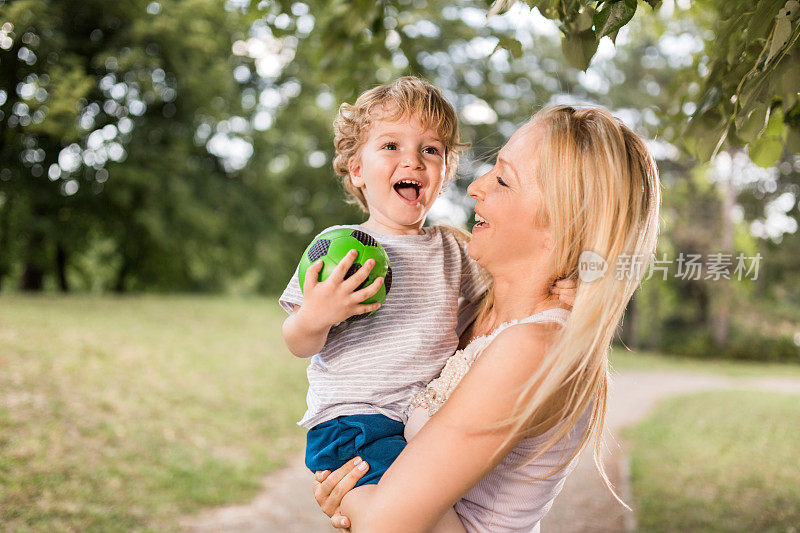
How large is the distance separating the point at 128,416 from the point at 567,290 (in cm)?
728

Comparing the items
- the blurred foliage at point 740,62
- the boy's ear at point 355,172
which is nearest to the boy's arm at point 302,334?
the boy's ear at point 355,172

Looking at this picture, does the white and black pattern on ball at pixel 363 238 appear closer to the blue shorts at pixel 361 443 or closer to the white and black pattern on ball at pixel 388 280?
the white and black pattern on ball at pixel 388 280

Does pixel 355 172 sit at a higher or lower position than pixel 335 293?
higher

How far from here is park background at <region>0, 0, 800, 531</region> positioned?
4.70m

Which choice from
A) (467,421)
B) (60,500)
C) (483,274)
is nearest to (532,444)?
(467,421)

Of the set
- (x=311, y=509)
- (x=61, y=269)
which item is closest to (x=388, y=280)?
(x=311, y=509)

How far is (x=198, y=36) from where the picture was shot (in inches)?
612

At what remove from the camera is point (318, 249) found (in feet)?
6.58

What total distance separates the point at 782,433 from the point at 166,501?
360 inches

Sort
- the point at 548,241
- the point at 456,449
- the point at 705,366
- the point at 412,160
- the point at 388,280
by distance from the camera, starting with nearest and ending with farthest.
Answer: the point at 456,449
the point at 548,241
the point at 388,280
the point at 412,160
the point at 705,366

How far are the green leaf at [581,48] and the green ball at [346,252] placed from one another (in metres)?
1.04

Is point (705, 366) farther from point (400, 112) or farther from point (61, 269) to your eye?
point (400, 112)

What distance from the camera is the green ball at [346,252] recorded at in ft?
6.42

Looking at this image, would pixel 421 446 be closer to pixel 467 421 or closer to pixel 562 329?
pixel 467 421
